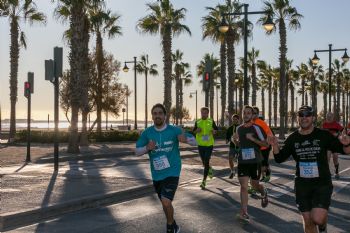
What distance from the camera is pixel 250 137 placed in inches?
352

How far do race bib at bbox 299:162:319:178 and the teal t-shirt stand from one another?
1.76 m

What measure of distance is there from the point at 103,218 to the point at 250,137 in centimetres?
271

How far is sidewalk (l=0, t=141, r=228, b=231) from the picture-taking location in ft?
30.7

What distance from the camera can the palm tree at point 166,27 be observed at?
38.8 meters

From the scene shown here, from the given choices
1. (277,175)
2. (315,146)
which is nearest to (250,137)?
(315,146)

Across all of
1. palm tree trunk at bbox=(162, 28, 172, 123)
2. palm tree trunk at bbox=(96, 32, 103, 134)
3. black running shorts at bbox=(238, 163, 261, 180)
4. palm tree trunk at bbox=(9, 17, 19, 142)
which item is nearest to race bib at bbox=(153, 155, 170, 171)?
black running shorts at bbox=(238, 163, 261, 180)

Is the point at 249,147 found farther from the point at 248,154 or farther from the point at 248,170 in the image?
the point at 248,170

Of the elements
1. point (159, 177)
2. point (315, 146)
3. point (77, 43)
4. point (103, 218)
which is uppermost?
point (77, 43)

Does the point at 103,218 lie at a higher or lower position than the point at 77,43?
lower

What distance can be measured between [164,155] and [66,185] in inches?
237

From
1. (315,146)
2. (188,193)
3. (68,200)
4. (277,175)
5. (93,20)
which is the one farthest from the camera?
(93,20)

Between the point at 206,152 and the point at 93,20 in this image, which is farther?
the point at 93,20

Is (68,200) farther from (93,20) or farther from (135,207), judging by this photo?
(93,20)

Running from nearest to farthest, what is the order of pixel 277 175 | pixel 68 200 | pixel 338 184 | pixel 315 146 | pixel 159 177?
pixel 315 146 < pixel 159 177 < pixel 68 200 < pixel 338 184 < pixel 277 175
